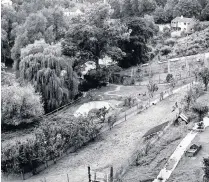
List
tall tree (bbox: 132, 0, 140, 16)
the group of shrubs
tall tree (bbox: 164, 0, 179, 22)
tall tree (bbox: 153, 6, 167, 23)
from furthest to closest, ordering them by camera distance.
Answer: tall tree (bbox: 132, 0, 140, 16), tall tree (bbox: 153, 6, 167, 23), tall tree (bbox: 164, 0, 179, 22), the group of shrubs

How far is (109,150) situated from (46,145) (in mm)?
4623

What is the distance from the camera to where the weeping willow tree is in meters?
37.8

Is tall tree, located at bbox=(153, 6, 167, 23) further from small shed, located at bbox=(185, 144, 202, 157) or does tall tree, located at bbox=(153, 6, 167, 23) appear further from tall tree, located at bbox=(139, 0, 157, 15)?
small shed, located at bbox=(185, 144, 202, 157)

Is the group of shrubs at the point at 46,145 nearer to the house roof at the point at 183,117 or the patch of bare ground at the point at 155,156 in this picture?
the patch of bare ground at the point at 155,156

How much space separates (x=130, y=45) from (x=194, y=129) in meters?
26.2

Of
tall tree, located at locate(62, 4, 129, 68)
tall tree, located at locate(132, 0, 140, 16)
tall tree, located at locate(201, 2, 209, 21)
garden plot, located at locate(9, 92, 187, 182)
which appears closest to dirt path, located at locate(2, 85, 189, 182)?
garden plot, located at locate(9, 92, 187, 182)

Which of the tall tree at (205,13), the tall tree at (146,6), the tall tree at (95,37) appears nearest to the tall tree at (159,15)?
the tall tree at (146,6)

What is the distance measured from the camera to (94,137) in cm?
3028

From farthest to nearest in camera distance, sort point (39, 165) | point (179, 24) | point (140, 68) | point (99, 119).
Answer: point (179, 24), point (140, 68), point (99, 119), point (39, 165)

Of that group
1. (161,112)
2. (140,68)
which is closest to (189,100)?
(161,112)

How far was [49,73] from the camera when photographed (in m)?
37.9

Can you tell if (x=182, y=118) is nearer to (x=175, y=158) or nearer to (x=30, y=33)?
(x=175, y=158)

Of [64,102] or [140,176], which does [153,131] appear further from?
[64,102]

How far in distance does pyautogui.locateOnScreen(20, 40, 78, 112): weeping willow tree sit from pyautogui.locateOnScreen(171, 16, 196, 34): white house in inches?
1504
